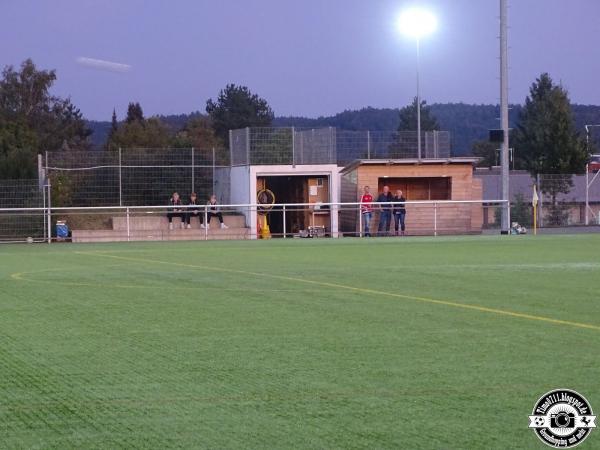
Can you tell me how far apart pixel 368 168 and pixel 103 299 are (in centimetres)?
2750

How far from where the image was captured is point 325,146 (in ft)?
131

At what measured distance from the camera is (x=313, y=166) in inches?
1555

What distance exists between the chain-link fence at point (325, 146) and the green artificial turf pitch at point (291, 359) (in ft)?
81.8

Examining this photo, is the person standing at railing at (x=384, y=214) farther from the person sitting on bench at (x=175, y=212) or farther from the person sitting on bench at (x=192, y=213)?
the person sitting on bench at (x=175, y=212)

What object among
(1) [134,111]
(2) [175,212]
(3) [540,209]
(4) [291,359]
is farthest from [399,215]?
(1) [134,111]

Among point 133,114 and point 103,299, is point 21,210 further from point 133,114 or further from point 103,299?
point 133,114

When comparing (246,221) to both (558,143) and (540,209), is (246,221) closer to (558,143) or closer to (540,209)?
(540,209)

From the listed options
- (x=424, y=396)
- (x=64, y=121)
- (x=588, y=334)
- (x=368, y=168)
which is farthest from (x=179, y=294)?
(x=64, y=121)

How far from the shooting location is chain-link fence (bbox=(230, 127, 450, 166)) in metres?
39.1

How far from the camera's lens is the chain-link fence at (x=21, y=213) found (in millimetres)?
32969

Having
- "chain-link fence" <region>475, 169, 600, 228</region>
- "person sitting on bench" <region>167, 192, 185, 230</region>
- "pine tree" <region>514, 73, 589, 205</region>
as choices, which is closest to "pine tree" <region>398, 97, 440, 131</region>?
"pine tree" <region>514, 73, 589, 205</region>

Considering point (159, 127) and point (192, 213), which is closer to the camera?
point (192, 213)

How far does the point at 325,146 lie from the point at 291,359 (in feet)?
108

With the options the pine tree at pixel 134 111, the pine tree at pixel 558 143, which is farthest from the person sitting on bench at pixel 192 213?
the pine tree at pixel 134 111
